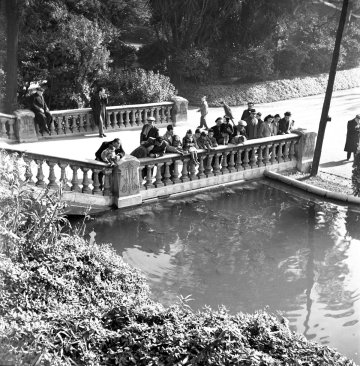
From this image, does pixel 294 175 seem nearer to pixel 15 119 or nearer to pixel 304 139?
pixel 304 139

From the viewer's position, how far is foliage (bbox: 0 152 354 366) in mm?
6141

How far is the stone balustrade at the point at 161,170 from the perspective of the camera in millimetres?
13727

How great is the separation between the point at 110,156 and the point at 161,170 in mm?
1756

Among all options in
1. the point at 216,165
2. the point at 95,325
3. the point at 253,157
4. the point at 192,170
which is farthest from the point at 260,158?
the point at 95,325

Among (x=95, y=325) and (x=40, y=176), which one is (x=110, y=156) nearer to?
(x=40, y=176)

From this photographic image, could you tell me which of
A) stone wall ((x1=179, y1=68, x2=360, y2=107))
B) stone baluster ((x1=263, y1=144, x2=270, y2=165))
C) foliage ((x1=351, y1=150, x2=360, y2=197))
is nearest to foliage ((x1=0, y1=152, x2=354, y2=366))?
foliage ((x1=351, y1=150, x2=360, y2=197))

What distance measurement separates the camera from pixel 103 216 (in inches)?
Answer: 546

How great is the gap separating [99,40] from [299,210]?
453 inches

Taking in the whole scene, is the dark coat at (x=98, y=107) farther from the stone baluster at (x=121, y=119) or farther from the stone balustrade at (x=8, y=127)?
the stone balustrade at (x=8, y=127)

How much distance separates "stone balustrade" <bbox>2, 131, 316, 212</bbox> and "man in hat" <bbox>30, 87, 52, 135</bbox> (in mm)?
3350

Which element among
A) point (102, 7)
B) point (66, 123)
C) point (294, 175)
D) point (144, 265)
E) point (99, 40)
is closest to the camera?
point (144, 265)

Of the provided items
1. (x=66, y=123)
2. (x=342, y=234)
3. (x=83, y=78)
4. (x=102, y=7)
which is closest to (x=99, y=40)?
(x=83, y=78)

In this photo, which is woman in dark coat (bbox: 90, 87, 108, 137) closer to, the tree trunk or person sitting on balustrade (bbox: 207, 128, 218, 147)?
the tree trunk

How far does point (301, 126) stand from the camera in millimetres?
24453
